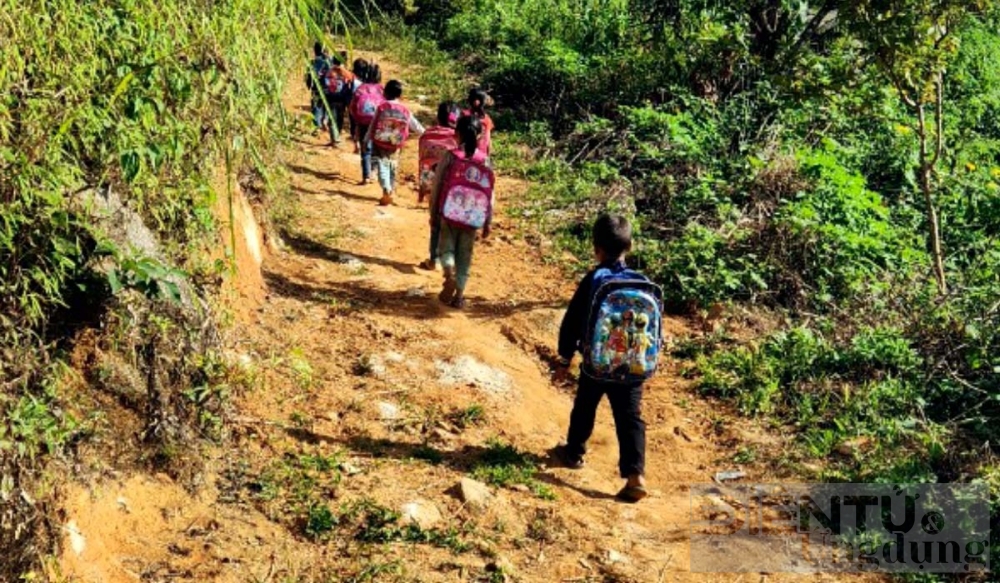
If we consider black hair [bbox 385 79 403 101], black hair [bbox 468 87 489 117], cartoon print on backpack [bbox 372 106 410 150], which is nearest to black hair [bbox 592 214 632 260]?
black hair [bbox 468 87 489 117]

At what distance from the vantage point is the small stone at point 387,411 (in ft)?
17.8

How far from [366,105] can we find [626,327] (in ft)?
21.3

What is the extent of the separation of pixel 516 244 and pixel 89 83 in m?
6.09

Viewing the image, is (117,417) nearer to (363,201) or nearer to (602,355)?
(602,355)

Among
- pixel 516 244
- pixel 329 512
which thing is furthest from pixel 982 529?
pixel 516 244

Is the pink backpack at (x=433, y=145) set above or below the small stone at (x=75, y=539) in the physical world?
above

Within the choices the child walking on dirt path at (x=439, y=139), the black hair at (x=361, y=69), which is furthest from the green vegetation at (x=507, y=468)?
the black hair at (x=361, y=69)

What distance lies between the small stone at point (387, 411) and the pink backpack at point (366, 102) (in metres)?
5.61

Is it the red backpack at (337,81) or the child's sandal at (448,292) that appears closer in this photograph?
the child's sandal at (448,292)

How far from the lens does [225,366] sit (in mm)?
4809

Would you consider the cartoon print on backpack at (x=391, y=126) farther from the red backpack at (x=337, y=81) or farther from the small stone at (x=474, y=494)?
the small stone at (x=474, y=494)

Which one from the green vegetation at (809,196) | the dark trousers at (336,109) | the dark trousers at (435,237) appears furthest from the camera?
the dark trousers at (336,109)

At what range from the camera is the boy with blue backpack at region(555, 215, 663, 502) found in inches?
191

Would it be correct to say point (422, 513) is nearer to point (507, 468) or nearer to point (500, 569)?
point (500, 569)
